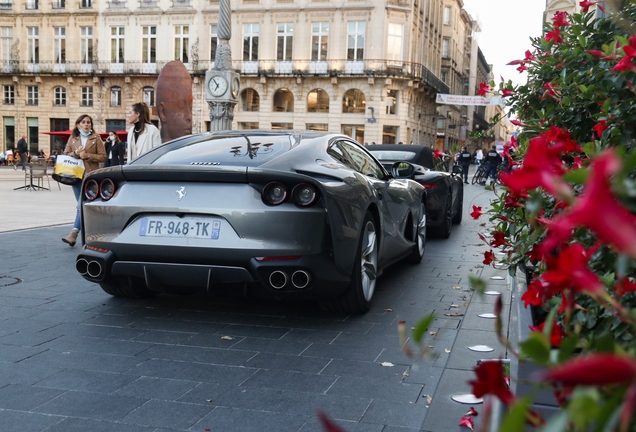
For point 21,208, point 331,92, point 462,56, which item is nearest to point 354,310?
point 21,208

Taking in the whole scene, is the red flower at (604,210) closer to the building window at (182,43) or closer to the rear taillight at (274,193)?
the rear taillight at (274,193)

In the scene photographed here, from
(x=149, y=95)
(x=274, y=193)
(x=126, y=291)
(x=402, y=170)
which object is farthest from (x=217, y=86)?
(x=149, y=95)

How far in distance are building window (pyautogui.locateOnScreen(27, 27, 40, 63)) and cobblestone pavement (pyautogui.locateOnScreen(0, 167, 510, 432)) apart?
52.8 metres

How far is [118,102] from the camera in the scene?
53.2 metres

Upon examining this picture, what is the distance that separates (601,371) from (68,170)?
892cm

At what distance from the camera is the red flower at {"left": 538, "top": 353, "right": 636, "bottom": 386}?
614 millimetres

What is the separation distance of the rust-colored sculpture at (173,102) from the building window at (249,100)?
1202 inches

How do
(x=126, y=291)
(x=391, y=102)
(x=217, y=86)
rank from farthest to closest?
(x=391, y=102)
(x=217, y=86)
(x=126, y=291)

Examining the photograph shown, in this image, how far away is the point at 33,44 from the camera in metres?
54.4

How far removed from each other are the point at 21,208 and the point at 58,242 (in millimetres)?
6143

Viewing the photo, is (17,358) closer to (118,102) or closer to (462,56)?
(118,102)

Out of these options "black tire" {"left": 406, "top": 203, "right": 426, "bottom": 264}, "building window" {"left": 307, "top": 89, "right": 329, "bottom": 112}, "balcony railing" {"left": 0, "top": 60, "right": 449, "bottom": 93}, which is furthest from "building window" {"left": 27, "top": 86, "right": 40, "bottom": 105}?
"black tire" {"left": 406, "top": 203, "right": 426, "bottom": 264}

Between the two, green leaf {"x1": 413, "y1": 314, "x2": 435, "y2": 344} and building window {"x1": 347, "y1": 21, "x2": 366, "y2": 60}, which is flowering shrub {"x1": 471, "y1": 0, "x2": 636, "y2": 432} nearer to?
green leaf {"x1": 413, "y1": 314, "x2": 435, "y2": 344}

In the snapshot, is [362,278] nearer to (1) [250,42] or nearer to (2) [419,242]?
(2) [419,242]
